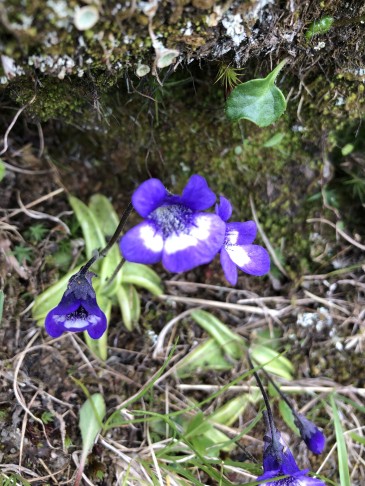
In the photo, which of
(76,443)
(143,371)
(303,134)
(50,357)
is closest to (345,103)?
(303,134)

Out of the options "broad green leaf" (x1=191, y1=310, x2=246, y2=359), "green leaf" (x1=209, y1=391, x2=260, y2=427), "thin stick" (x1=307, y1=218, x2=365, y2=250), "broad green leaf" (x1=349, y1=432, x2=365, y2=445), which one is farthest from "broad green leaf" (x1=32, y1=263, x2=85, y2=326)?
"broad green leaf" (x1=349, y1=432, x2=365, y2=445)

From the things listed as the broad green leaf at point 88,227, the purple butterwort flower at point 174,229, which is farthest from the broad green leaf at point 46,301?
the purple butterwort flower at point 174,229

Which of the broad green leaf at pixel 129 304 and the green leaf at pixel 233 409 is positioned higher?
the broad green leaf at pixel 129 304

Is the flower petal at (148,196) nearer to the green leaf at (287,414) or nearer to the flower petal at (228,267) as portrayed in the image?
the flower petal at (228,267)

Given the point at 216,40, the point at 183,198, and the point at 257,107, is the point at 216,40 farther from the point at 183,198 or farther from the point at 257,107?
the point at 183,198

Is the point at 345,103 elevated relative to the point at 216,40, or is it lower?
lower

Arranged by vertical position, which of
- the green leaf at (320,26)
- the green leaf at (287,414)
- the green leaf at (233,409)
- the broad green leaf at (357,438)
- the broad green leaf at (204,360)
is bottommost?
the broad green leaf at (357,438)
